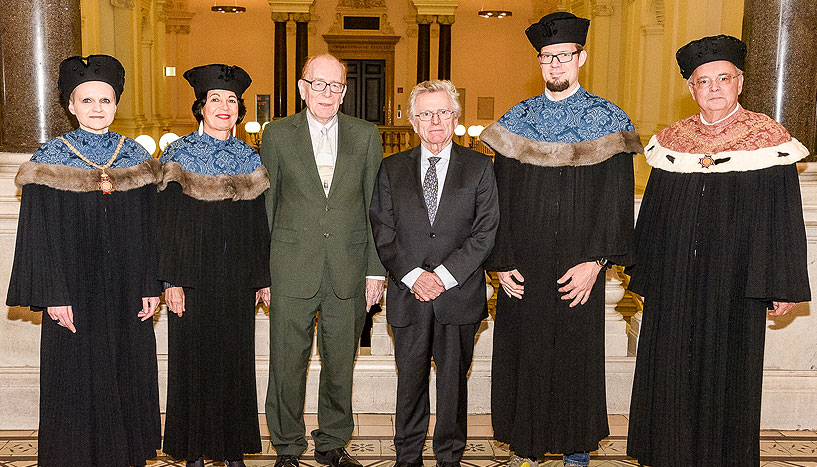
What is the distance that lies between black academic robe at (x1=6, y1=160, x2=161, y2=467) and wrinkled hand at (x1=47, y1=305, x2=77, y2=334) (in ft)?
0.11

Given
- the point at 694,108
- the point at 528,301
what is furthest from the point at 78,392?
the point at 694,108

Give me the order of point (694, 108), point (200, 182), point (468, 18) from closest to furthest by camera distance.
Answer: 1. point (200, 182)
2. point (694, 108)
3. point (468, 18)

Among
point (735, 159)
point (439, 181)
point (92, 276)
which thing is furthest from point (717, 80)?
point (92, 276)

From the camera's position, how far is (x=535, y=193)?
12.4 ft

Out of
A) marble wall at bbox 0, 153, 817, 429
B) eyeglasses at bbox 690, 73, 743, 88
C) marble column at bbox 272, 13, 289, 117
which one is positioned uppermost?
marble column at bbox 272, 13, 289, 117

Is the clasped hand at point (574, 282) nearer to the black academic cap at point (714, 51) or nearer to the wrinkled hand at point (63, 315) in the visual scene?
the black academic cap at point (714, 51)

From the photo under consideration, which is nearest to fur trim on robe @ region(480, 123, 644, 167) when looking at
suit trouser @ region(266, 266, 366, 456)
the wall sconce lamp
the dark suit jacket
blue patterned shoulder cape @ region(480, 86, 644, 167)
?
blue patterned shoulder cape @ region(480, 86, 644, 167)

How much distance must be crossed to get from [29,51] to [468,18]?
18.7m

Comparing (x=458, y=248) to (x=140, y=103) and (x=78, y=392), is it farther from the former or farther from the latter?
(x=140, y=103)

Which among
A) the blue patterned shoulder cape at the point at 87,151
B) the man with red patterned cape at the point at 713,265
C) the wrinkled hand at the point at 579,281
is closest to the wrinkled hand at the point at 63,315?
the blue patterned shoulder cape at the point at 87,151

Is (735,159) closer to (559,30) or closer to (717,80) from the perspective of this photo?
(717,80)

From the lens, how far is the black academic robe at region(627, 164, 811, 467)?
3.58m

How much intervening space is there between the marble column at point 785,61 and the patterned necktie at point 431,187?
2.47 meters

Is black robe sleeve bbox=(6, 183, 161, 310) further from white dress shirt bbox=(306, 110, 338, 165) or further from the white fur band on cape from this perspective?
the white fur band on cape
